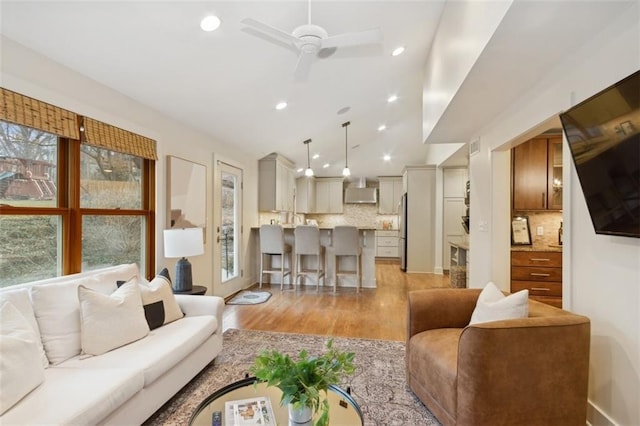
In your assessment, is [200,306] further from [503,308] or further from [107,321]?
[503,308]

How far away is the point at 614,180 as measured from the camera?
1.52 m

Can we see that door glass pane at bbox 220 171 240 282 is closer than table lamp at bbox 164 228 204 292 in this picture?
No

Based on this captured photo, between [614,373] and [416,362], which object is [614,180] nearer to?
[614,373]

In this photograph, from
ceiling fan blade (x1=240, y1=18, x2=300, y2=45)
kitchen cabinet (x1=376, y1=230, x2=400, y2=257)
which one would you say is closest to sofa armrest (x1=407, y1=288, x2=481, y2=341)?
ceiling fan blade (x1=240, y1=18, x2=300, y2=45)

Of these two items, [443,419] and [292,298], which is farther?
[292,298]

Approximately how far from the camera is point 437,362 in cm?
178

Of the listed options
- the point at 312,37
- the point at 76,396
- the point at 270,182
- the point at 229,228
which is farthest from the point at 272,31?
the point at 270,182

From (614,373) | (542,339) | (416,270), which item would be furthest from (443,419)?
(416,270)

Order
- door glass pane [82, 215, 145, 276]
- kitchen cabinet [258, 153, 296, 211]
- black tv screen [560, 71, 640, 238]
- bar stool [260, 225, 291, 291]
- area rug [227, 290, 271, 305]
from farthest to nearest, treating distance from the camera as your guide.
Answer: kitchen cabinet [258, 153, 296, 211], bar stool [260, 225, 291, 291], area rug [227, 290, 271, 305], door glass pane [82, 215, 145, 276], black tv screen [560, 71, 640, 238]

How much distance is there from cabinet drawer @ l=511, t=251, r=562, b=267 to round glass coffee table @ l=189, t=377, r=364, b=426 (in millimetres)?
2691

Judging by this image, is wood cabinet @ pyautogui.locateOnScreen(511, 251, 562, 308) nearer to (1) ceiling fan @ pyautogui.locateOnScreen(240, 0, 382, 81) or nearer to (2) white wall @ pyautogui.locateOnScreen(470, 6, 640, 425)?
(2) white wall @ pyautogui.locateOnScreen(470, 6, 640, 425)

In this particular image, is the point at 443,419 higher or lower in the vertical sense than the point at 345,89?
lower

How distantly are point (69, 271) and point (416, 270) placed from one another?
6.26 metres

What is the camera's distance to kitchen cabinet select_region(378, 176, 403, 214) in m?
8.80
